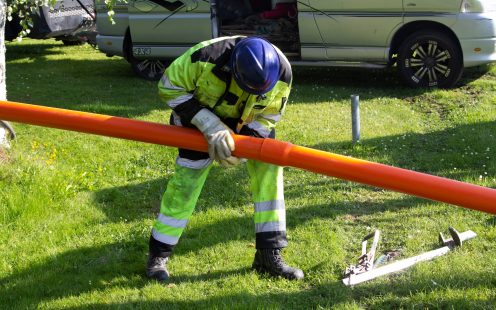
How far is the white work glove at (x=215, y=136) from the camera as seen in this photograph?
3.61 m

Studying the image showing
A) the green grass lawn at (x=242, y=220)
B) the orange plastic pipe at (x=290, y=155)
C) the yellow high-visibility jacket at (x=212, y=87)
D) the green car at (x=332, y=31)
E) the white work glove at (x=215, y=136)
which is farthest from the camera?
the green car at (x=332, y=31)

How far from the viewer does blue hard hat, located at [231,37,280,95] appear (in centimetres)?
364

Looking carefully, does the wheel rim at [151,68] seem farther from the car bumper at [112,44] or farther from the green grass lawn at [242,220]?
the green grass lawn at [242,220]

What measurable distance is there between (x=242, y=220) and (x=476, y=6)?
5371 mm

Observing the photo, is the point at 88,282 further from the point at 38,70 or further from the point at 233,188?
the point at 38,70

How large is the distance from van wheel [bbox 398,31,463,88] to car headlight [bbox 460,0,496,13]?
0.46m

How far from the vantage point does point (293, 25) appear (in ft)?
35.2

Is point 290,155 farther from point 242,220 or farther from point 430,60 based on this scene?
point 430,60

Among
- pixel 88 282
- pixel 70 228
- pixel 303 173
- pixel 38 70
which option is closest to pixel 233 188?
pixel 303 173

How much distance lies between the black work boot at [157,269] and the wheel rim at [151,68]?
699 cm

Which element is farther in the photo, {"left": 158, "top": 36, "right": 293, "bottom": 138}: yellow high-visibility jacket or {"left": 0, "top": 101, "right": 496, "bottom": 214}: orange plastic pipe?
{"left": 158, "top": 36, "right": 293, "bottom": 138}: yellow high-visibility jacket

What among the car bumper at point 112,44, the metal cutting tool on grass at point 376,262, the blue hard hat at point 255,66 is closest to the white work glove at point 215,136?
the blue hard hat at point 255,66

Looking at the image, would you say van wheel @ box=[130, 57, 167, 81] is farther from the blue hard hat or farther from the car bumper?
the blue hard hat

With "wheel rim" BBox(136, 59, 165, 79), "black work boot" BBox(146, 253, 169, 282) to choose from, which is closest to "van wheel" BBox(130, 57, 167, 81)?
"wheel rim" BBox(136, 59, 165, 79)
